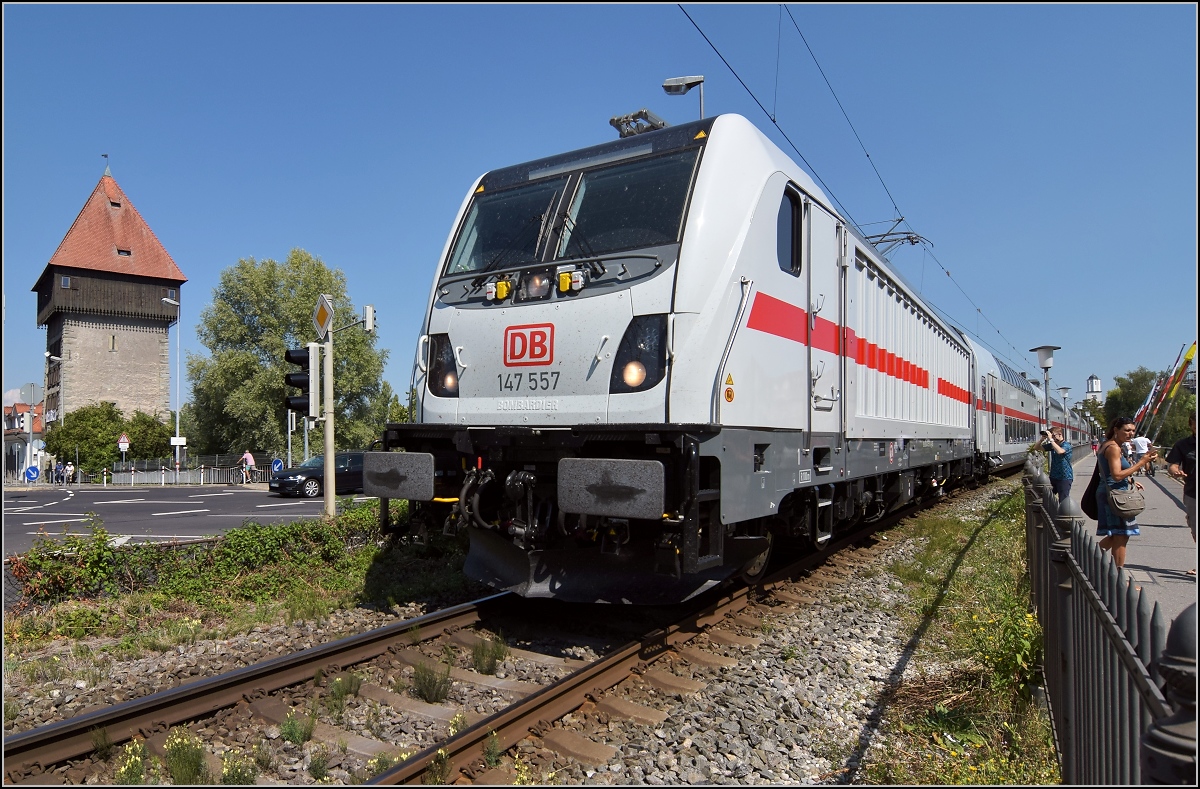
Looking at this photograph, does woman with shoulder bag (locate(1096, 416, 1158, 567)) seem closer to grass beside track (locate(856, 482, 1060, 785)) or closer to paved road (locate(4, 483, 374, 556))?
grass beside track (locate(856, 482, 1060, 785))

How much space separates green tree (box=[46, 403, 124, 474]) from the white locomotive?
165 ft

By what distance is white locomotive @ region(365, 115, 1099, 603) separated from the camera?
492cm

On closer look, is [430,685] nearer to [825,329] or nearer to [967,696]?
[967,696]

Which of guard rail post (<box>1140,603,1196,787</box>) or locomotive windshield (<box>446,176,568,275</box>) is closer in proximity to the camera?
guard rail post (<box>1140,603,1196,787</box>)

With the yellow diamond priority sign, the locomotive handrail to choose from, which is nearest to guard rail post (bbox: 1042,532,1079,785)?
the locomotive handrail

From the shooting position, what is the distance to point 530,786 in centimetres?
340

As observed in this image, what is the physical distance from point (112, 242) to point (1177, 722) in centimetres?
7366

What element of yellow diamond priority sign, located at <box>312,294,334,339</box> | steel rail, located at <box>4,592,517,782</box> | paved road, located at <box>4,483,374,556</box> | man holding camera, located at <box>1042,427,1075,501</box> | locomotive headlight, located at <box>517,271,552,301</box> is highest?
yellow diamond priority sign, located at <box>312,294,334,339</box>

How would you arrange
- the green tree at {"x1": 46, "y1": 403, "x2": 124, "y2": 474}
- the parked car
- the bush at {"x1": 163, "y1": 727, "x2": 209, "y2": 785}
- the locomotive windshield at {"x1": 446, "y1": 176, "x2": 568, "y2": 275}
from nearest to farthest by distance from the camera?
the bush at {"x1": 163, "y1": 727, "x2": 209, "y2": 785} → the locomotive windshield at {"x1": 446, "y1": 176, "x2": 568, "y2": 275} → the parked car → the green tree at {"x1": 46, "y1": 403, "x2": 124, "y2": 474}

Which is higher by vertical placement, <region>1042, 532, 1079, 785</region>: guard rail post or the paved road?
<region>1042, 532, 1079, 785</region>: guard rail post

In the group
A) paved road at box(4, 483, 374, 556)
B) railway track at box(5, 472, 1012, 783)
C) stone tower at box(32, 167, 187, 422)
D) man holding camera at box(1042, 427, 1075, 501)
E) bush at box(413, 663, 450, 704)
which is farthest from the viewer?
stone tower at box(32, 167, 187, 422)

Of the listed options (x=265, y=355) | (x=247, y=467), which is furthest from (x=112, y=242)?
(x=247, y=467)

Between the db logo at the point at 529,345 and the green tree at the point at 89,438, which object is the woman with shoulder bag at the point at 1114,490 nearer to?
the db logo at the point at 529,345

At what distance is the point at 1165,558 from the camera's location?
929cm
